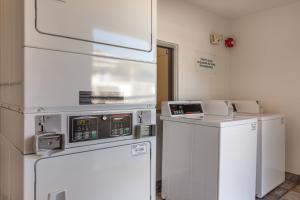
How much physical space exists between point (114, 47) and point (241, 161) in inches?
68.4

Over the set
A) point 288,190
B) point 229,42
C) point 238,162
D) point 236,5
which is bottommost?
point 288,190

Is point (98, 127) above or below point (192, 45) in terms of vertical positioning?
below

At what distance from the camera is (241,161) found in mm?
2172

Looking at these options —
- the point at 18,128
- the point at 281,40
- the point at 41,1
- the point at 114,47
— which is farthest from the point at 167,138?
the point at 281,40

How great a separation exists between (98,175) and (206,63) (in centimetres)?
259

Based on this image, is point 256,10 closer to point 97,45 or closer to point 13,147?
point 97,45

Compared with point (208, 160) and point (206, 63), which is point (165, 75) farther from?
point (208, 160)

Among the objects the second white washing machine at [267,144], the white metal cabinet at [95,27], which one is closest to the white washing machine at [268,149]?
the second white washing machine at [267,144]

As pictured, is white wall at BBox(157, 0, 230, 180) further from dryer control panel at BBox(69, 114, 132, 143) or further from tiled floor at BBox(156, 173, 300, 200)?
dryer control panel at BBox(69, 114, 132, 143)

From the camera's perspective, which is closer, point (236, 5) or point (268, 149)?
point (268, 149)

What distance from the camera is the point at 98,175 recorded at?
110 cm

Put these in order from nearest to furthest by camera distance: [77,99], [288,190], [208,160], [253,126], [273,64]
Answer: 1. [77,99]
2. [208,160]
3. [253,126]
4. [288,190]
5. [273,64]

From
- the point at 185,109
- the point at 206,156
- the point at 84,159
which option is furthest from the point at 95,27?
the point at 185,109

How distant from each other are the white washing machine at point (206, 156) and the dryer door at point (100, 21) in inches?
44.4
